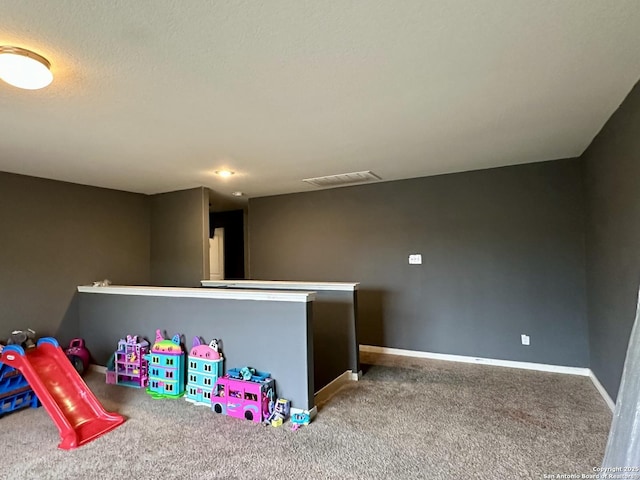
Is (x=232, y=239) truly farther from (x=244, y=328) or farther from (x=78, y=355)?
(x=244, y=328)

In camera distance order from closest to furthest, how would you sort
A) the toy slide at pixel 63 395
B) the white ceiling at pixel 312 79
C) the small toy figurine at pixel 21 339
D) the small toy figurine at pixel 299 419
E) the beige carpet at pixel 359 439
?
1. the white ceiling at pixel 312 79
2. the beige carpet at pixel 359 439
3. the toy slide at pixel 63 395
4. the small toy figurine at pixel 299 419
5. the small toy figurine at pixel 21 339

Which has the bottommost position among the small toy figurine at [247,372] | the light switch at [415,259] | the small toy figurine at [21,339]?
the small toy figurine at [247,372]

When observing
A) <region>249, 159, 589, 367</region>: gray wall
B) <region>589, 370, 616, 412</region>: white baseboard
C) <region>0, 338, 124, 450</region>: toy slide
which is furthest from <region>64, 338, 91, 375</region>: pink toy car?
<region>589, 370, 616, 412</region>: white baseboard

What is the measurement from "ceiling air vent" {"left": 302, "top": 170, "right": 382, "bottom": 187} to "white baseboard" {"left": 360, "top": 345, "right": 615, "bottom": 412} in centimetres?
221

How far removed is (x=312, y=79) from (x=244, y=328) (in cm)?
212

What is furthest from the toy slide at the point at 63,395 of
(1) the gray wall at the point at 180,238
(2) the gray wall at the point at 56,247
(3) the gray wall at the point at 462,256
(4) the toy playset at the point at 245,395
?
(3) the gray wall at the point at 462,256

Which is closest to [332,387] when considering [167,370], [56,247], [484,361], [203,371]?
[203,371]

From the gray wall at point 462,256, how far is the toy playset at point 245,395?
87.5 inches

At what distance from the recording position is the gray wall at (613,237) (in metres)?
2.38

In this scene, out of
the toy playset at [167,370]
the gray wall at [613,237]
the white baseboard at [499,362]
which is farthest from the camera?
the white baseboard at [499,362]

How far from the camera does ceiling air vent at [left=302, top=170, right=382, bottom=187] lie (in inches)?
174

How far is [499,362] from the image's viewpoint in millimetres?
4203

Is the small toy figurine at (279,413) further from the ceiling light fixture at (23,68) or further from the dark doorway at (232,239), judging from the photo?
the dark doorway at (232,239)

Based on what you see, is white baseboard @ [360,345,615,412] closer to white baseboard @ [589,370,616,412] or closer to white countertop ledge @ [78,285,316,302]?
white baseboard @ [589,370,616,412]
